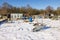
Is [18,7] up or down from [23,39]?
up

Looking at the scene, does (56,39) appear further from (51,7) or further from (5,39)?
(51,7)

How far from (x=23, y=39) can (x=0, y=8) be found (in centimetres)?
5823

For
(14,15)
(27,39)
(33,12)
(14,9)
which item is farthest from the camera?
(14,9)

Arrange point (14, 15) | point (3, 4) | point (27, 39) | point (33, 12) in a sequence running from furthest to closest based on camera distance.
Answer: point (3, 4) → point (33, 12) → point (14, 15) → point (27, 39)

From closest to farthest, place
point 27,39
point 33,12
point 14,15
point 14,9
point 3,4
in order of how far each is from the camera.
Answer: point 27,39 → point 14,15 → point 33,12 → point 14,9 → point 3,4

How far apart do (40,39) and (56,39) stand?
921mm

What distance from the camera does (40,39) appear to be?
7117 mm

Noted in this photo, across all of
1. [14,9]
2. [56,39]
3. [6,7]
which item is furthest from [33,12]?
[56,39]

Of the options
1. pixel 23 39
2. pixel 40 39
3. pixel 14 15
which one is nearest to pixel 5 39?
pixel 23 39

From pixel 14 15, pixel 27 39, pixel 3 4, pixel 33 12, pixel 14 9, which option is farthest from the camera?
pixel 3 4

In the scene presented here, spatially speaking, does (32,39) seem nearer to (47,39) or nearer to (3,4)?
(47,39)

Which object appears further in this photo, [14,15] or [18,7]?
[18,7]

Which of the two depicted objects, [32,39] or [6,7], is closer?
[32,39]

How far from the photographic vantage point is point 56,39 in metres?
7.12
